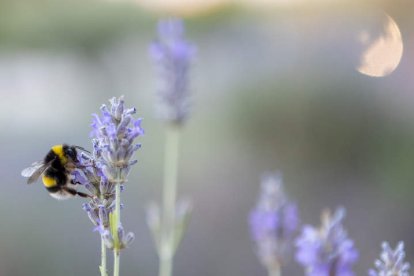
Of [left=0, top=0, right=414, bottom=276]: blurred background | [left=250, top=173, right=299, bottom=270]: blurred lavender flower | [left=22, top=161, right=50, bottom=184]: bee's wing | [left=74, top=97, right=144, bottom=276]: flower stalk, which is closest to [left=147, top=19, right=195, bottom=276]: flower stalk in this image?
[left=250, top=173, right=299, bottom=270]: blurred lavender flower

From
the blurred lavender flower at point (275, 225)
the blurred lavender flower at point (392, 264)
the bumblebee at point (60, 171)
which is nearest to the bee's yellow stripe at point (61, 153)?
the bumblebee at point (60, 171)

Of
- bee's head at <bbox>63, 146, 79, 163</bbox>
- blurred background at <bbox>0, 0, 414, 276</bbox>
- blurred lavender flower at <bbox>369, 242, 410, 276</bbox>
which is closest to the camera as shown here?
blurred lavender flower at <bbox>369, 242, 410, 276</bbox>

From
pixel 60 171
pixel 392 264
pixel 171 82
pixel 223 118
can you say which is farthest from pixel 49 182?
pixel 223 118

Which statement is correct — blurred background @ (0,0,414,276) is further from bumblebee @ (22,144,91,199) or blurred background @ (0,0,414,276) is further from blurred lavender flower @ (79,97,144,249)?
blurred lavender flower @ (79,97,144,249)

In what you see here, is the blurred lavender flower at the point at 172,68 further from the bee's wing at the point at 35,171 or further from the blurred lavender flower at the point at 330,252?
the blurred lavender flower at the point at 330,252

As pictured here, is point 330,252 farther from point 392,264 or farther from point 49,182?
point 49,182

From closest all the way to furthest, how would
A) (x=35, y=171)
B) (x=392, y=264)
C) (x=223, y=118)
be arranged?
1. (x=392, y=264)
2. (x=35, y=171)
3. (x=223, y=118)
